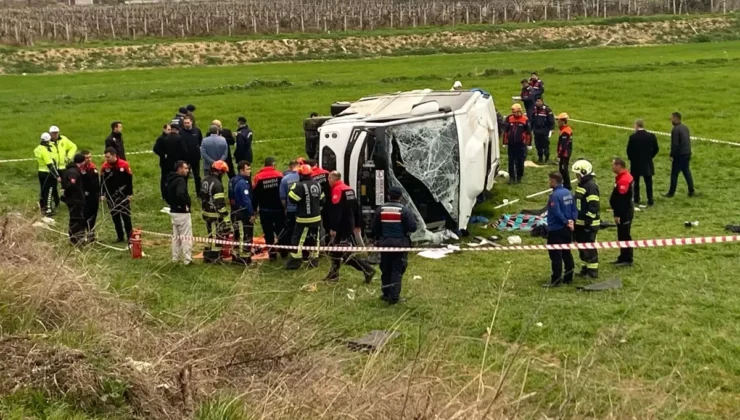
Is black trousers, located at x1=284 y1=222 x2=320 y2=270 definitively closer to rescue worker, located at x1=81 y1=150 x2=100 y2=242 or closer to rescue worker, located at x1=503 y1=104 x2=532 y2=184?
rescue worker, located at x1=81 y1=150 x2=100 y2=242

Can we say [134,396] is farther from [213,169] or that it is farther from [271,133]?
[271,133]

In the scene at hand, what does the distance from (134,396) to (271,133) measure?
18.9 meters

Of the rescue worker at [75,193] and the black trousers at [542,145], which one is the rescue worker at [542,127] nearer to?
the black trousers at [542,145]

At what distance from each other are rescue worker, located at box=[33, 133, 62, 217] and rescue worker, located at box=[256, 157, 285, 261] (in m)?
5.13

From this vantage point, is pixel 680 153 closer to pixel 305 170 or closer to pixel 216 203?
pixel 305 170

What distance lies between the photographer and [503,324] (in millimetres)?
9352

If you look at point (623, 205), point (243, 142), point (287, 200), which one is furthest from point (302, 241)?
point (243, 142)

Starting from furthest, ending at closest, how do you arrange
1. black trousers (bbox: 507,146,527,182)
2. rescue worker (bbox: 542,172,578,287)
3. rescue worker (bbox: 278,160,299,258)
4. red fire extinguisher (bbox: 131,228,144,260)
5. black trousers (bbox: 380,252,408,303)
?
1. black trousers (bbox: 507,146,527,182)
2. red fire extinguisher (bbox: 131,228,144,260)
3. rescue worker (bbox: 278,160,299,258)
4. rescue worker (bbox: 542,172,578,287)
5. black trousers (bbox: 380,252,408,303)

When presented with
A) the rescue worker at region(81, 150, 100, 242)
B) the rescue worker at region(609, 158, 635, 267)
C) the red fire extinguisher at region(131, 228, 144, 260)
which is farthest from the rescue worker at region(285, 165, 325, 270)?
the rescue worker at region(609, 158, 635, 267)

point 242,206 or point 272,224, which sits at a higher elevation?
point 242,206

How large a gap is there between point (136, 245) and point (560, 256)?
21.5 ft

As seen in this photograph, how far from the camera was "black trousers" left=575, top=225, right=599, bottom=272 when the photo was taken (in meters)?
11.1

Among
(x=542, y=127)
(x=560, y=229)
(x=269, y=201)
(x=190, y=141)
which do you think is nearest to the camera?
(x=560, y=229)

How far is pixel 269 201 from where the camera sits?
1303 cm
